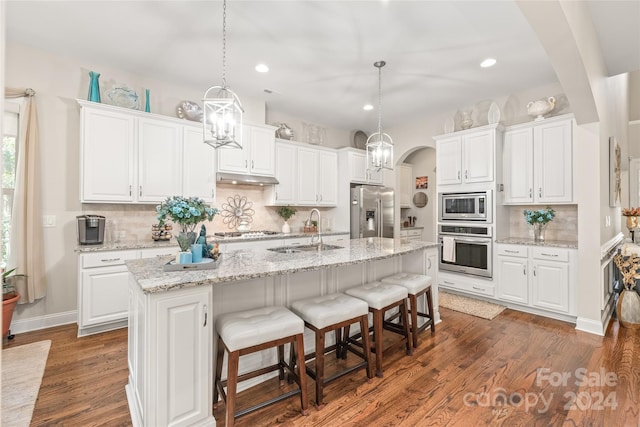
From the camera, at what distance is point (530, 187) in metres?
4.04

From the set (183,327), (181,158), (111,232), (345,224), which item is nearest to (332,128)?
(345,224)

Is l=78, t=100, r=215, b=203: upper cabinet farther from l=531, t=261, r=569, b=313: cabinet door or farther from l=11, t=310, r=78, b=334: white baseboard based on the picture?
l=531, t=261, r=569, b=313: cabinet door

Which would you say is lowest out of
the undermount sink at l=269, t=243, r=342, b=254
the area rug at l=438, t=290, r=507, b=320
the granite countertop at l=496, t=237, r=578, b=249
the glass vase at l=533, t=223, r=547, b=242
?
the area rug at l=438, t=290, r=507, b=320

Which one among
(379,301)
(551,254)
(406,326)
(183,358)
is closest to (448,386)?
(406,326)

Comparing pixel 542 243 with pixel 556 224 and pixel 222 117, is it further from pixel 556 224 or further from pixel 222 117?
pixel 222 117

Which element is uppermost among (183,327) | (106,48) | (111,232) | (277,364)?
(106,48)

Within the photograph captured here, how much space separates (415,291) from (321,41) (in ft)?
8.21

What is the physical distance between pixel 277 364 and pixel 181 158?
9.03ft

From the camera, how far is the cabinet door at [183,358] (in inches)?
68.1

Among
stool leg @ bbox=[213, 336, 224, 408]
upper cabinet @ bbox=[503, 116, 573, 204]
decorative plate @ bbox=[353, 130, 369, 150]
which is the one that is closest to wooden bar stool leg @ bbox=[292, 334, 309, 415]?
stool leg @ bbox=[213, 336, 224, 408]

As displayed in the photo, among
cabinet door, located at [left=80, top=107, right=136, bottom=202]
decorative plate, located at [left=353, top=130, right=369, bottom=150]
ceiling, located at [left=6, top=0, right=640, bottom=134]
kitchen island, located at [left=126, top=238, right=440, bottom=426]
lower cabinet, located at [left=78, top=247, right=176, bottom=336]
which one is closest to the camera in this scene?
kitchen island, located at [left=126, top=238, right=440, bottom=426]

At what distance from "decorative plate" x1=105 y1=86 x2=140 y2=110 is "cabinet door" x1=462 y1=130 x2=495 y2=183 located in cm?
422

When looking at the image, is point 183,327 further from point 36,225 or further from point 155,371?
point 36,225

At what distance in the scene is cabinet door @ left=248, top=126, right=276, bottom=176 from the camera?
4.51 metres
